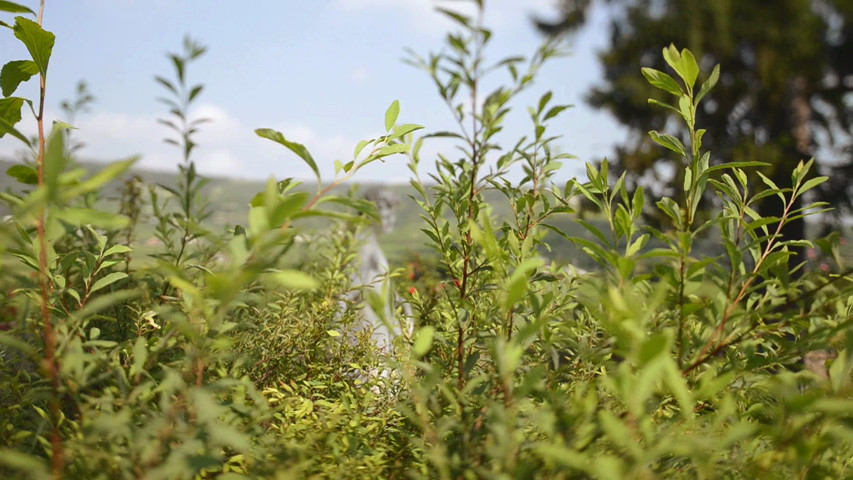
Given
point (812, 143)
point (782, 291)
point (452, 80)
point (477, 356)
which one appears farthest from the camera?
point (812, 143)

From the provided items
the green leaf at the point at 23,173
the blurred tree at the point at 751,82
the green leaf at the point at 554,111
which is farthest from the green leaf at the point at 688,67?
the blurred tree at the point at 751,82

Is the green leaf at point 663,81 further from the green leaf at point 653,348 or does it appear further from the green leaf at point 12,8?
the green leaf at point 12,8

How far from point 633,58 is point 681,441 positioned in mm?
8600

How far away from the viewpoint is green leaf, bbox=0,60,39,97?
2.93ft

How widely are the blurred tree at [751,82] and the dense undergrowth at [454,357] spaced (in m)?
6.49

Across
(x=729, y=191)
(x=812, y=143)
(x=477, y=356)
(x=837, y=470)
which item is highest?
(x=812, y=143)

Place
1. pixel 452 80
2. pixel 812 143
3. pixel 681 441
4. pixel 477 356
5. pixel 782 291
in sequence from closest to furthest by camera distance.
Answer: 1. pixel 681 441
2. pixel 782 291
3. pixel 477 356
4. pixel 452 80
5. pixel 812 143

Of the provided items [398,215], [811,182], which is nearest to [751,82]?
[811,182]

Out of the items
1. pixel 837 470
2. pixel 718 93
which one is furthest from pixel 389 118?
pixel 718 93

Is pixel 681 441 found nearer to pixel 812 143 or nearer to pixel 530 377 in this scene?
pixel 530 377

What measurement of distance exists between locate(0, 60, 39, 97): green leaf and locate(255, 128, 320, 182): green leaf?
20.8 inches

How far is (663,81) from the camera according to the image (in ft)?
2.76

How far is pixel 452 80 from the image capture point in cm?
103

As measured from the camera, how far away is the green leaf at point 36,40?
79 centimetres
